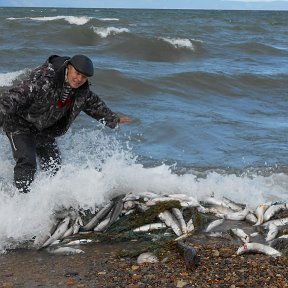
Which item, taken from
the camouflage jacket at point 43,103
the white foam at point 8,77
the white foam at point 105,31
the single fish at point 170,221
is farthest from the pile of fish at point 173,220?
A: the white foam at point 105,31

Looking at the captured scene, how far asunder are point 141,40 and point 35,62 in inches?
376

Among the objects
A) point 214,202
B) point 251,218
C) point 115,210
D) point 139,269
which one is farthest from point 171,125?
point 139,269

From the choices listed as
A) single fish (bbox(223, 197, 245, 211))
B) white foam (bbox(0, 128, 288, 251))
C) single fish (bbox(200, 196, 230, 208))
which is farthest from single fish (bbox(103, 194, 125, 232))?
single fish (bbox(223, 197, 245, 211))

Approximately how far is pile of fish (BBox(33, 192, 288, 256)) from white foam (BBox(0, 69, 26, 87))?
38.2ft

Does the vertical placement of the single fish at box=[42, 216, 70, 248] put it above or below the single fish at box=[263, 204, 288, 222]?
below

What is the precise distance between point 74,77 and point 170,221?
7.08ft

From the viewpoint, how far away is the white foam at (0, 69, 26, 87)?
711 inches

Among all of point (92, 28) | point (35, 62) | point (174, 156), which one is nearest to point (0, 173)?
point (174, 156)

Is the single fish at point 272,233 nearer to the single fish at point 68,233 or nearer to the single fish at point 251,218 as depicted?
the single fish at point 251,218

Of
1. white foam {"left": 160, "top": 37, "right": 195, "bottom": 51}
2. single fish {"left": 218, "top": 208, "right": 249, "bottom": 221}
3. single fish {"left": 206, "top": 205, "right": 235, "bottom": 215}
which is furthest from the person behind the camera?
white foam {"left": 160, "top": 37, "right": 195, "bottom": 51}

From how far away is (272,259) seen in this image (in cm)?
586

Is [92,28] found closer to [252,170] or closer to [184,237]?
[252,170]

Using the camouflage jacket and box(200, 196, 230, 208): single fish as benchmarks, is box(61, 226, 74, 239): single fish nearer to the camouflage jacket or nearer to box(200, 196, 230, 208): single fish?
the camouflage jacket

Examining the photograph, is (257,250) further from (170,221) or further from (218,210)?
(218,210)
